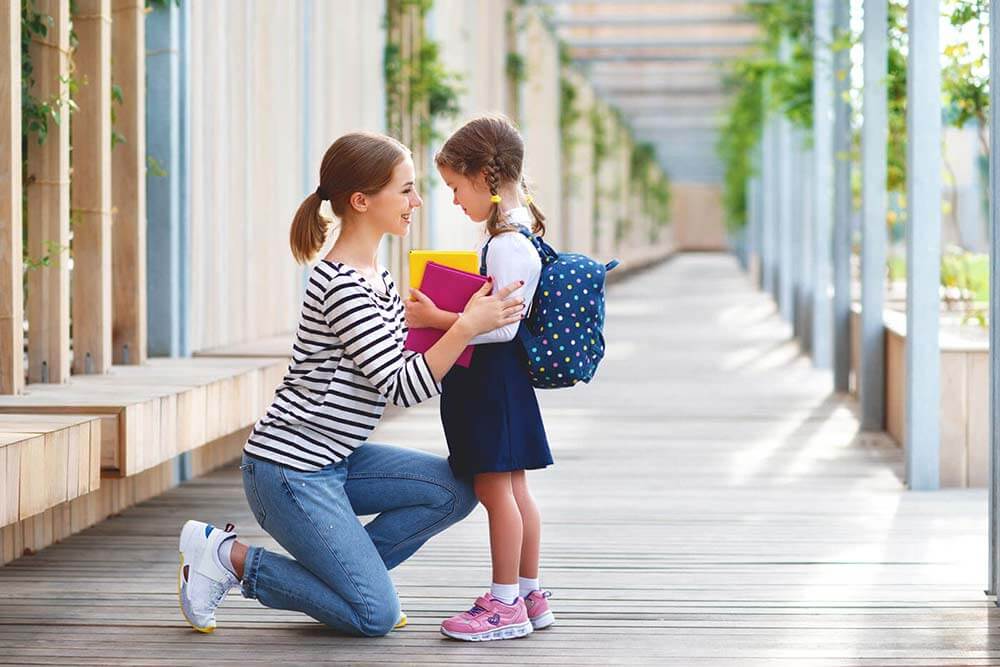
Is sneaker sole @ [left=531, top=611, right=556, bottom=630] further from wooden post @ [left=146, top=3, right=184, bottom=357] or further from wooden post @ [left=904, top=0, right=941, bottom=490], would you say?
wooden post @ [left=146, top=3, right=184, bottom=357]

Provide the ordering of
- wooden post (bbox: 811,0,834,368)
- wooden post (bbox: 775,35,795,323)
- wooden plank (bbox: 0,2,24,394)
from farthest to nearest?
wooden post (bbox: 775,35,795,323) < wooden post (bbox: 811,0,834,368) < wooden plank (bbox: 0,2,24,394)

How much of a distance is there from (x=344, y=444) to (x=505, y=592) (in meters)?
0.46

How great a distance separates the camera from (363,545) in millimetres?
3262

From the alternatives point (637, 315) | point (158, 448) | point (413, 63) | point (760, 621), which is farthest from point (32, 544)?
point (637, 315)

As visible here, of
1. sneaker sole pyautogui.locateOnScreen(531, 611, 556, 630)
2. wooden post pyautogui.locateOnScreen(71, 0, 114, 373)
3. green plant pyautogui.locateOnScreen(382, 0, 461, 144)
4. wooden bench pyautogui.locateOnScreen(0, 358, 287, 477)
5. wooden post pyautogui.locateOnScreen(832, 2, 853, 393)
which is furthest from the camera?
green plant pyautogui.locateOnScreen(382, 0, 461, 144)

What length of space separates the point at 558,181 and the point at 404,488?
49.8ft

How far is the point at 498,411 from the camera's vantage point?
324 centimetres

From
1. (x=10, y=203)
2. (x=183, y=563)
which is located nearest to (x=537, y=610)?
(x=183, y=563)

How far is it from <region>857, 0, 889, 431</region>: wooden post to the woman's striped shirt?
3968 millimetres

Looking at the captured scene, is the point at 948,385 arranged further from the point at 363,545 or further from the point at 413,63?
the point at 413,63

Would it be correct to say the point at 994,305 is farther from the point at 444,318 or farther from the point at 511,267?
the point at 444,318

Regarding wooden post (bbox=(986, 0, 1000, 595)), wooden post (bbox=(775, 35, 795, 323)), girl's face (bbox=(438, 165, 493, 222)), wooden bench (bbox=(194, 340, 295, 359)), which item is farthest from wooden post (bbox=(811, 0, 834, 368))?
girl's face (bbox=(438, 165, 493, 222))

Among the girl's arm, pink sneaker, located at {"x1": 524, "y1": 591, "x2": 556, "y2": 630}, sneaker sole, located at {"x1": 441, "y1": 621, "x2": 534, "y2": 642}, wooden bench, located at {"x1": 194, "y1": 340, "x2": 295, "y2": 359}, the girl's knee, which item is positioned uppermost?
the girl's arm

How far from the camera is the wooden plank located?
4.10 m
